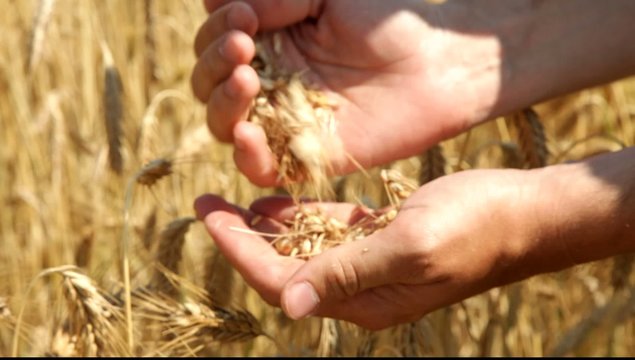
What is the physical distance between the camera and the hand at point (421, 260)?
1350mm

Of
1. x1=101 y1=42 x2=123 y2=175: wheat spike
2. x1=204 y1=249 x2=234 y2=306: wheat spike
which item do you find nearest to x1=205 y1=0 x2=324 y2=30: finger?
x1=101 y1=42 x2=123 y2=175: wheat spike

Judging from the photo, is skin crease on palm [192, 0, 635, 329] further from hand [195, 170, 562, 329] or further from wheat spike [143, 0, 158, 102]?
wheat spike [143, 0, 158, 102]

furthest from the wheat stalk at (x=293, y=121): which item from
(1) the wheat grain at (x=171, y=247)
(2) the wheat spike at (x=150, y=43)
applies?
(2) the wheat spike at (x=150, y=43)

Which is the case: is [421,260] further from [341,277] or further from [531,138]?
[531,138]

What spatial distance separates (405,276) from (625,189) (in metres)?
0.27

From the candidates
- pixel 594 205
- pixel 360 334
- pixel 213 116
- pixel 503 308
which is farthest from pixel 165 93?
pixel 594 205

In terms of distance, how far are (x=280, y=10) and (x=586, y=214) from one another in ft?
1.92

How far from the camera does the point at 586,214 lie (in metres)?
1.39

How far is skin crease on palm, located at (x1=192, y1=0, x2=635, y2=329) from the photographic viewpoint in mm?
1372

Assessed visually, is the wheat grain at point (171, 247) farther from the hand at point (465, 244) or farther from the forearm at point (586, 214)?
the forearm at point (586, 214)

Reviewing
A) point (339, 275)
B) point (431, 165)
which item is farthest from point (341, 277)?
point (431, 165)

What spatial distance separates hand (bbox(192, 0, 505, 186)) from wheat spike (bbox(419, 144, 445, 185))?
20 millimetres

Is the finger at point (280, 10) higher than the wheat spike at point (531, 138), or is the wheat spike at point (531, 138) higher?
the finger at point (280, 10)

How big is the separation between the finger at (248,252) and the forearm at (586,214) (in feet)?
1.01
